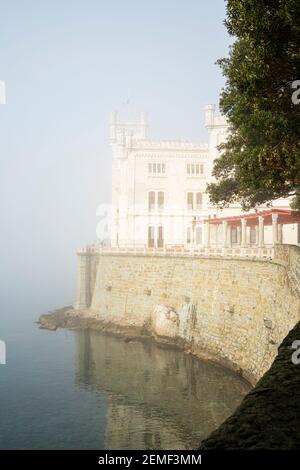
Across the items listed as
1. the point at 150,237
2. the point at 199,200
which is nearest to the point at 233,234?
the point at 199,200

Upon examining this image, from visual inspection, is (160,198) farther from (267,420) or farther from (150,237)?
(267,420)

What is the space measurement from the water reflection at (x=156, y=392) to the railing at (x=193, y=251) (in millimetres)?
8391

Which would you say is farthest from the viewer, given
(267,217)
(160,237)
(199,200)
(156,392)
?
(199,200)

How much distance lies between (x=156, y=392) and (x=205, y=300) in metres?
11.0

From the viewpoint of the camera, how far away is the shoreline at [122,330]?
29.8m

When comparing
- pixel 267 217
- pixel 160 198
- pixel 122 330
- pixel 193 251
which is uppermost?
pixel 160 198

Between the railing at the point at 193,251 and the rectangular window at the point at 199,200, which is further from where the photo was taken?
the rectangular window at the point at 199,200

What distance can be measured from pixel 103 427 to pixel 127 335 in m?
19.2

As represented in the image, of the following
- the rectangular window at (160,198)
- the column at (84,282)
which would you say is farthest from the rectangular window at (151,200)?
the column at (84,282)

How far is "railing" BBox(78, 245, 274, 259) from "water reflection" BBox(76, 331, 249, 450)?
8.39m

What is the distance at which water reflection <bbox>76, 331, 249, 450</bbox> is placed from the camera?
2073 centimetres

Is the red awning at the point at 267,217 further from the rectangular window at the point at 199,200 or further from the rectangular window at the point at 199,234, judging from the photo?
the rectangular window at the point at 199,200

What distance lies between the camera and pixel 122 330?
4309 cm

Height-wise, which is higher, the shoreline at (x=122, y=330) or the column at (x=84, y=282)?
the column at (x=84, y=282)
